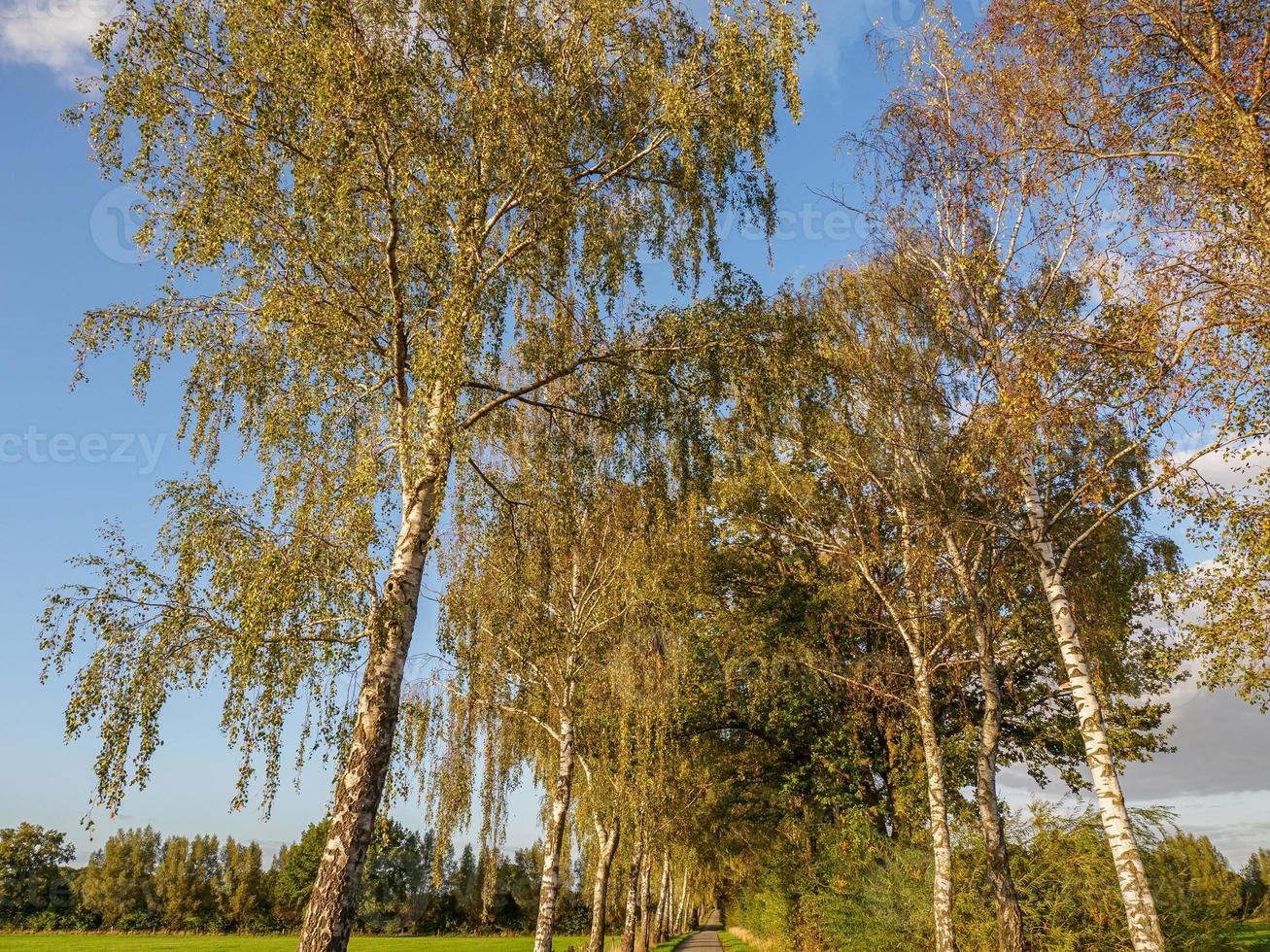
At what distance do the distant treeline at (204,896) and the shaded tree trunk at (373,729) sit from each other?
225ft

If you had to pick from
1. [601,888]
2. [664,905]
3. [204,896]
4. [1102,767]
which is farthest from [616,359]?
[204,896]

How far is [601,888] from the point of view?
19500 mm

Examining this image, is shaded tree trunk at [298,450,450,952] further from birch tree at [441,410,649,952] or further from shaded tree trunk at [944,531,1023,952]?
shaded tree trunk at [944,531,1023,952]

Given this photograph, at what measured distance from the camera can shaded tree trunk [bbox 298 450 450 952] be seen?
681 cm

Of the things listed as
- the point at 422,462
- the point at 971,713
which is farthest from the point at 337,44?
the point at 971,713

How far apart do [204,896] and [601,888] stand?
74.0 m

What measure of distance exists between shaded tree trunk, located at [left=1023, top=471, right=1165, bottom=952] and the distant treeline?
67.5 meters

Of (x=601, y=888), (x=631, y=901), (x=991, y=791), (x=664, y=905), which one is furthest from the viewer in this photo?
(x=664, y=905)

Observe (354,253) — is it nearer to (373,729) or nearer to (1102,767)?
(373,729)

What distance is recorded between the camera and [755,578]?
22.7 m

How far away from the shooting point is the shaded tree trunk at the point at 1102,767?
8430mm

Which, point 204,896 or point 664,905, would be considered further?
point 204,896

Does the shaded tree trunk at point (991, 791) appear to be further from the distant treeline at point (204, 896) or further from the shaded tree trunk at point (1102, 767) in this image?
the distant treeline at point (204, 896)

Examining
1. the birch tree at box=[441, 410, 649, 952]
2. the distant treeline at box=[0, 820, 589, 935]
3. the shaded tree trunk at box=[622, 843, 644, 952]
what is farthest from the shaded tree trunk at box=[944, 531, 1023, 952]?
the distant treeline at box=[0, 820, 589, 935]
